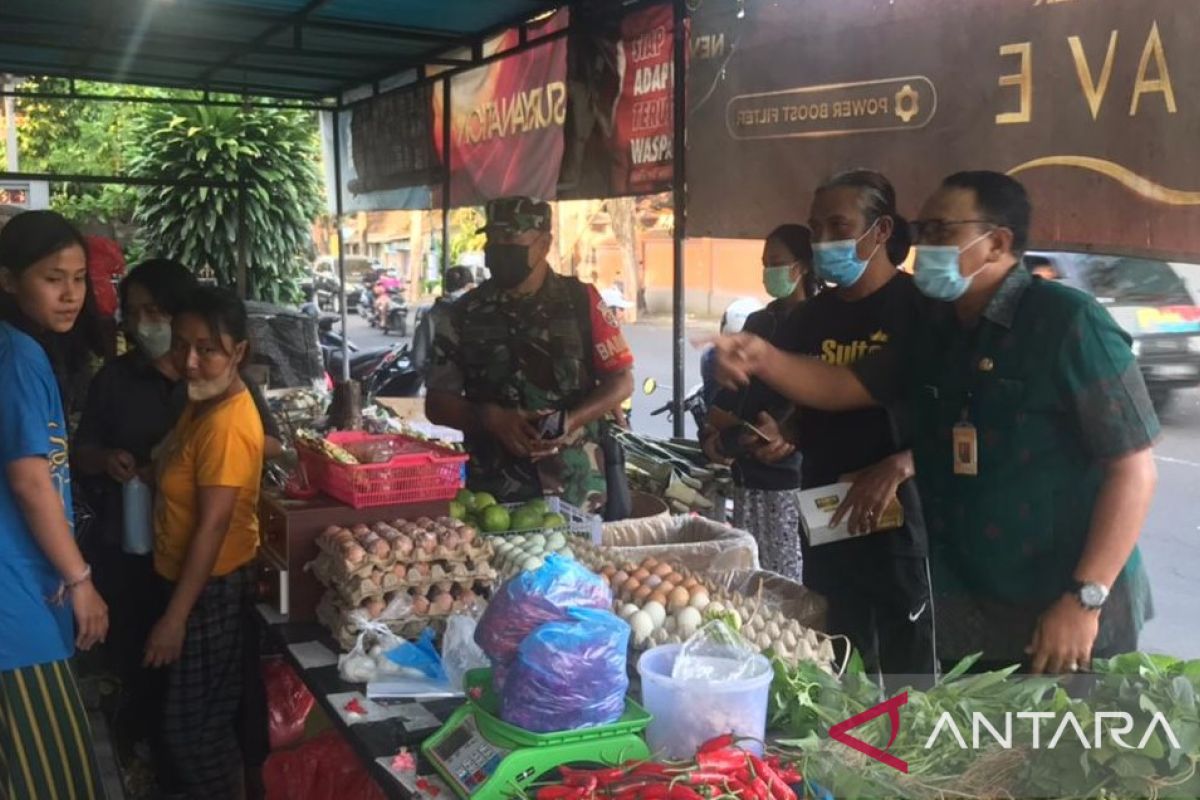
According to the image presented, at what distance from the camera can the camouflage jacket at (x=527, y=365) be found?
11.3 feet

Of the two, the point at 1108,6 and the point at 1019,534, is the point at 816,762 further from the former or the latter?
the point at 1108,6

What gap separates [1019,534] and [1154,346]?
5995 millimetres

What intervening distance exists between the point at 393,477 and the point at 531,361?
891 millimetres

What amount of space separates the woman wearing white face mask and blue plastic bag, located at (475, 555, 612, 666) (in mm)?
1779

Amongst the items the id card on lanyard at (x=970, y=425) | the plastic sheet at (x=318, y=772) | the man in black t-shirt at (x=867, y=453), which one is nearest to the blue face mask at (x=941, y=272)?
the id card on lanyard at (x=970, y=425)

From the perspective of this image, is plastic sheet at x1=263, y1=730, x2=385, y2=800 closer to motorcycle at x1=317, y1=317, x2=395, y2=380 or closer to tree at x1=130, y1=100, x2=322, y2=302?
motorcycle at x1=317, y1=317, x2=395, y2=380

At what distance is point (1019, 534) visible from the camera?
2105mm

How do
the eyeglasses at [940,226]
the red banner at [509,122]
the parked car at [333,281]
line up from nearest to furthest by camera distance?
1. the eyeglasses at [940,226]
2. the red banner at [509,122]
3. the parked car at [333,281]

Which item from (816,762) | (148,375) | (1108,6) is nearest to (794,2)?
(1108,6)

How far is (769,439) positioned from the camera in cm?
327

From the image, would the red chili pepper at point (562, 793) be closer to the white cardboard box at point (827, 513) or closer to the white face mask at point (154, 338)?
the white cardboard box at point (827, 513)

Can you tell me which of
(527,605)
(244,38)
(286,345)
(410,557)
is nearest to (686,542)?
(410,557)

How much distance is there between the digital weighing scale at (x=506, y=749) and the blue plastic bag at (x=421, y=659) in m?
0.35

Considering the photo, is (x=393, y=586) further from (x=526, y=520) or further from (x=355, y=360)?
(x=355, y=360)
